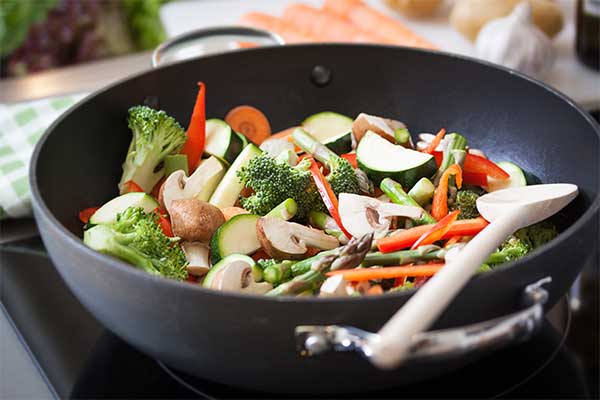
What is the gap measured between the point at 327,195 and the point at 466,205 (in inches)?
9.4

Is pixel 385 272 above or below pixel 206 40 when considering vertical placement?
above

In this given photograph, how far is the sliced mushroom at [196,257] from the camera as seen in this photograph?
4.18 feet

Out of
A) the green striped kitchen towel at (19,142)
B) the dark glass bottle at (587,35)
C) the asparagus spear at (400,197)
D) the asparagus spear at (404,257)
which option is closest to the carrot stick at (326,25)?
the dark glass bottle at (587,35)

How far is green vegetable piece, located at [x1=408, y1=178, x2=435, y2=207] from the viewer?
1.36 m

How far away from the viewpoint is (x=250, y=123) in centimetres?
172

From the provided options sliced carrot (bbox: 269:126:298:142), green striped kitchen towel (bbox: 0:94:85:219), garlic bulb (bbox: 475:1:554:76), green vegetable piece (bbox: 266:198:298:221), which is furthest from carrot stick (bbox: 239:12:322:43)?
green vegetable piece (bbox: 266:198:298:221)

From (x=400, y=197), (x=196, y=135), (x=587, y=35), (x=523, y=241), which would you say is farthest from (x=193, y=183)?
(x=587, y=35)

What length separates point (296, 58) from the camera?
175 centimetres

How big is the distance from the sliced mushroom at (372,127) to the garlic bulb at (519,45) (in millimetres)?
891

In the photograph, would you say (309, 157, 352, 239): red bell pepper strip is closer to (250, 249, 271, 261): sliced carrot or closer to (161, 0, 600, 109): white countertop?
(250, 249, 271, 261): sliced carrot

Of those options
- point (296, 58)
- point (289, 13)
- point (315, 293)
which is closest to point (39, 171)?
point (315, 293)

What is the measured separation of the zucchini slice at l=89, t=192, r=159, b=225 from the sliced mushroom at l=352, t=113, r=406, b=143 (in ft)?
1.38

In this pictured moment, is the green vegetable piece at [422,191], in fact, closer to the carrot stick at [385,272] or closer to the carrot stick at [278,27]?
the carrot stick at [385,272]

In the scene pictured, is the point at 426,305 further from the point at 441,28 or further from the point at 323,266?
the point at 441,28
